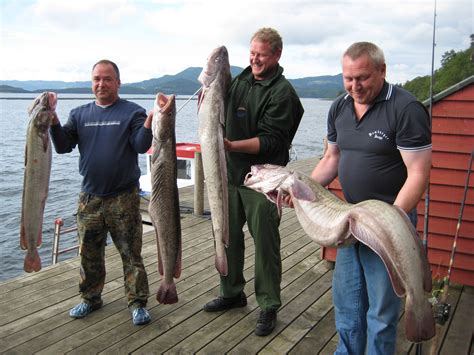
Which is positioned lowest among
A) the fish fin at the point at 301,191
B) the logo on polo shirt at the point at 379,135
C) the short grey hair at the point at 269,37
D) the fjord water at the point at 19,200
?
the fjord water at the point at 19,200

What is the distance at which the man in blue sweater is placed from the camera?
12.7ft

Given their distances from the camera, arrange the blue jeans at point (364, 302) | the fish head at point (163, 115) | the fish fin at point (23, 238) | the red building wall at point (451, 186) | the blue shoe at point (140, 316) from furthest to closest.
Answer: the red building wall at point (451, 186)
the blue shoe at point (140, 316)
the fish fin at point (23, 238)
the fish head at point (163, 115)
the blue jeans at point (364, 302)

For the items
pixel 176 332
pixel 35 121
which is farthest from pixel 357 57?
pixel 176 332

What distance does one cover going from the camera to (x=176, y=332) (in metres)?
4.02

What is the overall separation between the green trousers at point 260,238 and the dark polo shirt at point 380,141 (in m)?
1.04

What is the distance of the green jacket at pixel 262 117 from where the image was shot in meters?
3.63

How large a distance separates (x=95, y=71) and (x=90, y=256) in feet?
5.49

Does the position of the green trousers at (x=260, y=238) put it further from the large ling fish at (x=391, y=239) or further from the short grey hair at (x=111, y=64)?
the short grey hair at (x=111, y=64)

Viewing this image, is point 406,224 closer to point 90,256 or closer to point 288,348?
point 288,348

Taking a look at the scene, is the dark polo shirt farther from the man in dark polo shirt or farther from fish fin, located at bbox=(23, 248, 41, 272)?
fish fin, located at bbox=(23, 248, 41, 272)

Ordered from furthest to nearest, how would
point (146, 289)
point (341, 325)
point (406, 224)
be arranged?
1. point (146, 289)
2. point (341, 325)
3. point (406, 224)

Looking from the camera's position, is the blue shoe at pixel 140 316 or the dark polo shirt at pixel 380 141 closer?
the dark polo shirt at pixel 380 141

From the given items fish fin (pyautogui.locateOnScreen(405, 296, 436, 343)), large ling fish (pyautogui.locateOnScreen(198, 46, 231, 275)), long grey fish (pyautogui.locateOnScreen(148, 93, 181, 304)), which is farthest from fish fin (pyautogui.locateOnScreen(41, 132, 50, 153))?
fish fin (pyautogui.locateOnScreen(405, 296, 436, 343))

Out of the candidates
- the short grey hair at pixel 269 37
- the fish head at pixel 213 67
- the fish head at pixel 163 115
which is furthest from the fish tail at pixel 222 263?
the short grey hair at pixel 269 37
